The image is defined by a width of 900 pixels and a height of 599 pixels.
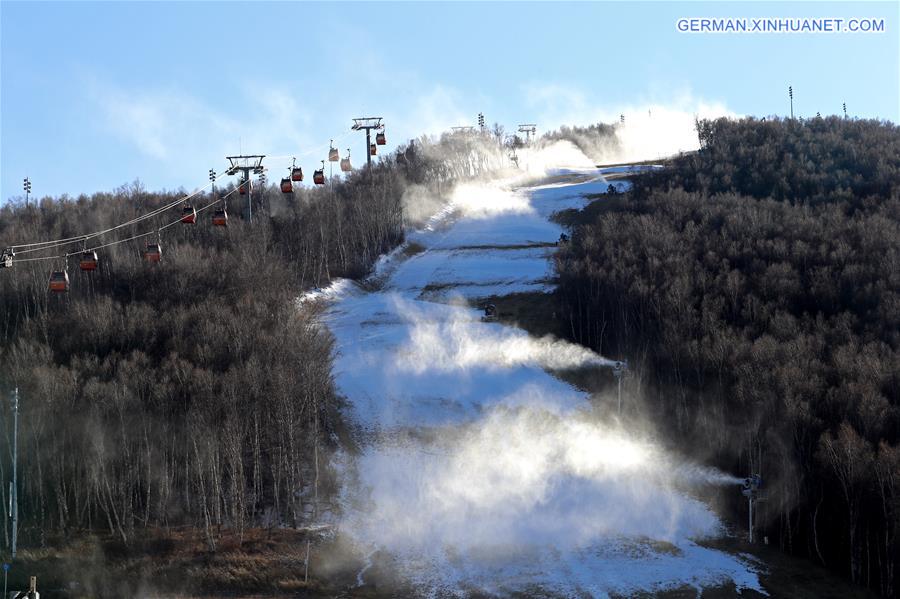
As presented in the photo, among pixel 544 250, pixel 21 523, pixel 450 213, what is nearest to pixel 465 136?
pixel 450 213

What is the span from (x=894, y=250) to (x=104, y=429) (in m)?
52.5

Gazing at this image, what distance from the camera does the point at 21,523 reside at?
1906 inches

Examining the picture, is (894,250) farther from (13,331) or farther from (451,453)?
(13,331)

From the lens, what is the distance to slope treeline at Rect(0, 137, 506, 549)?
160 feet

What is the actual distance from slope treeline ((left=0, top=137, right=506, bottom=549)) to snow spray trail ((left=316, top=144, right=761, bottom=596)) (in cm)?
369

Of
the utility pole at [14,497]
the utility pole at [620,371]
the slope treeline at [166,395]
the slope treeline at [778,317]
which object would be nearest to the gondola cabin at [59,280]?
the utility pole at [14,497]

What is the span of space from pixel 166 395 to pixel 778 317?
35511 millimetres

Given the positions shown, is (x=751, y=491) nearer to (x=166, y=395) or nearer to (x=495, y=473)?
(x=495, y=473)

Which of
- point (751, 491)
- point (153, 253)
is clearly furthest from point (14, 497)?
point (751, 491)

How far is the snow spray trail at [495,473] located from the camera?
4359 centimetres

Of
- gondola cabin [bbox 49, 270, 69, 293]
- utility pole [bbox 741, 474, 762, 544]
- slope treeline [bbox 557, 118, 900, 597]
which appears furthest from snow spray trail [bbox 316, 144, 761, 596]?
gondola cabin [bbox 49, 270, 69, 293]

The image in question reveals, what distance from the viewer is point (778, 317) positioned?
59531 millimetres

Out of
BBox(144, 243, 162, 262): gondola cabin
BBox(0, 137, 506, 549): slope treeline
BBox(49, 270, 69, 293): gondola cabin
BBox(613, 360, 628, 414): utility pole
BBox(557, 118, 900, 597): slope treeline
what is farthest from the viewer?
BBox(613, 360, 628, 414): utility pole

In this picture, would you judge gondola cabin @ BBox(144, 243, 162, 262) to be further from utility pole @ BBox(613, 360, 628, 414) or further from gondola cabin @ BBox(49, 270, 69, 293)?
utility pole @ BBox(613, 360, 628, 414)
